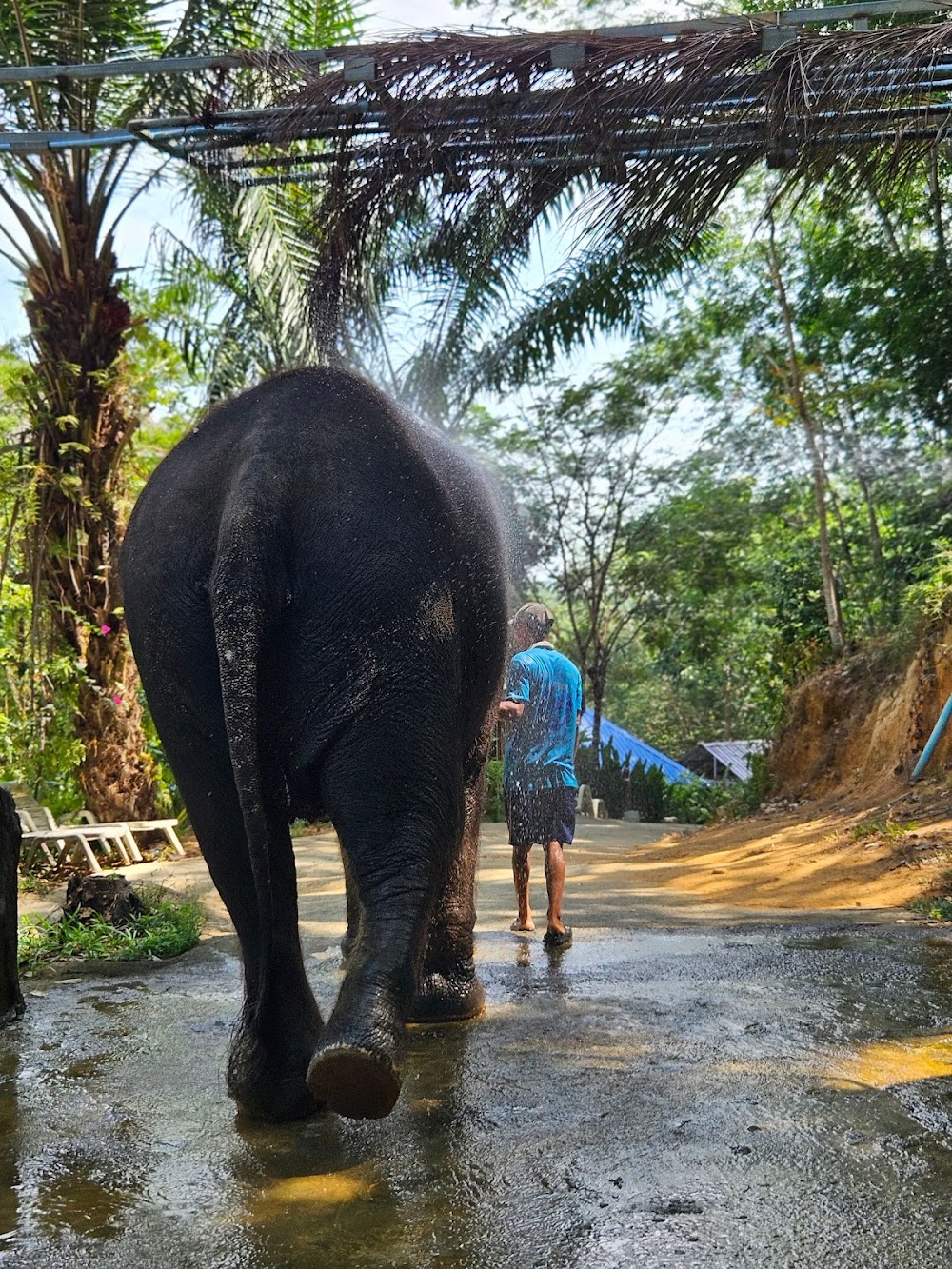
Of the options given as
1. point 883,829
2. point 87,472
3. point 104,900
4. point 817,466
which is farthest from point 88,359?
point 817,466

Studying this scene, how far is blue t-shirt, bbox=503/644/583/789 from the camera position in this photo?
6.24 m

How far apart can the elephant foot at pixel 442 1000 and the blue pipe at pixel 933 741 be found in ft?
22.8

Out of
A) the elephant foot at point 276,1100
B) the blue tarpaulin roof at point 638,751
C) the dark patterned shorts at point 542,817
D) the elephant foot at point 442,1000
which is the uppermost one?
the blue tarpaulin roof at point 638,751

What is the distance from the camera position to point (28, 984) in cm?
531

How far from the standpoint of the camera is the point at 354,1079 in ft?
8.24

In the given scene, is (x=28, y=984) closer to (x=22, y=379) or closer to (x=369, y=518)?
(x=369, y=518)

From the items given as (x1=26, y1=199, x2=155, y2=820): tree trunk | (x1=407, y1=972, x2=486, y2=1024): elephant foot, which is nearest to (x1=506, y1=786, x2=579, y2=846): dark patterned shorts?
(x1=407, y1=972, x2=486, y2=1024): elephant foot

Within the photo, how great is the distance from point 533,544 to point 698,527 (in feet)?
11.5

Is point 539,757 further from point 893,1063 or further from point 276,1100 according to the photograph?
point 276,1100

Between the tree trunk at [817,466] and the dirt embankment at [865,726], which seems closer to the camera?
the dirt embankment at [865,726]

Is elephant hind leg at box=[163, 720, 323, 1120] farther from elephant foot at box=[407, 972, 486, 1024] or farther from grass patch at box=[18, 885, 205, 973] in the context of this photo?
grass patch at box=[18, 885, 205, 973]

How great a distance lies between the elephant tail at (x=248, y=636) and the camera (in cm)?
288

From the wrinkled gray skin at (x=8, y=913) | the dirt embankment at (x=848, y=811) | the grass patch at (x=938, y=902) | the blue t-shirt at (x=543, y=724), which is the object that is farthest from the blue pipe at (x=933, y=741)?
the wrinkled gray skin at (x=8, y=913)

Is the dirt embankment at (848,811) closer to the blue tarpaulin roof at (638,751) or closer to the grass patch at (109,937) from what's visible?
the grass patch at (109,937)
